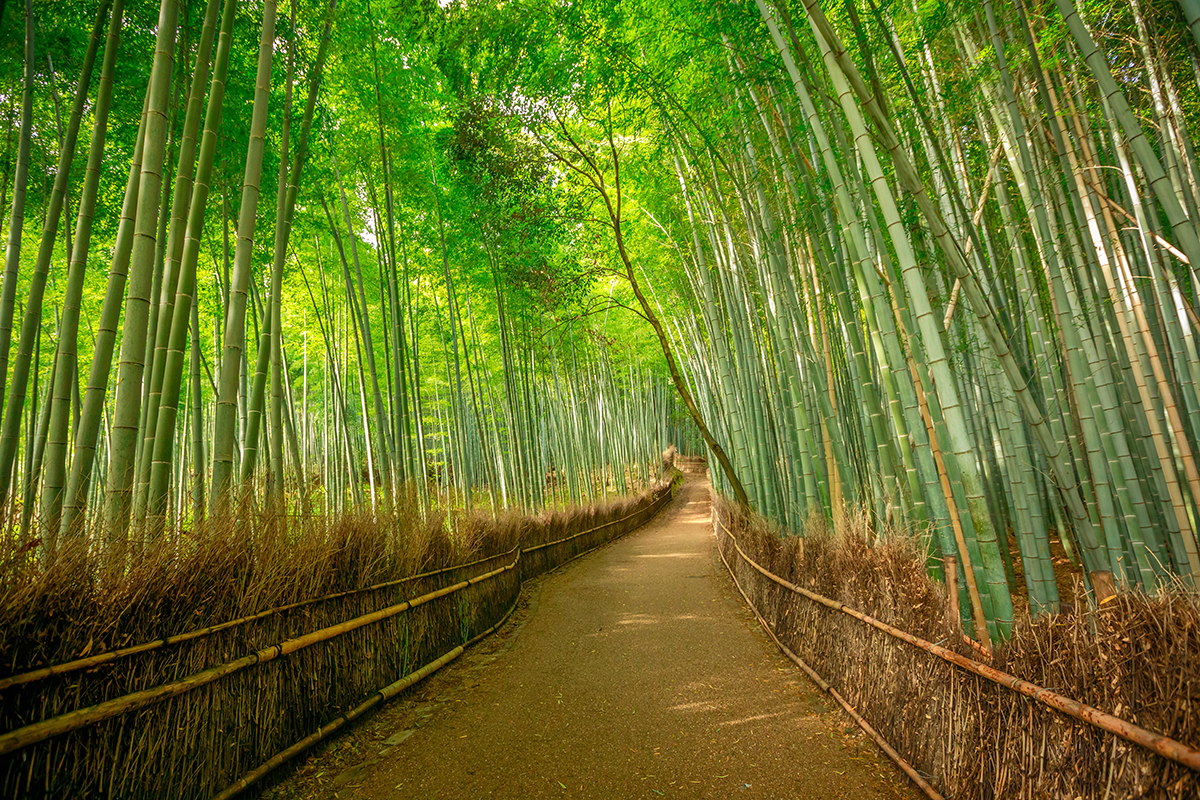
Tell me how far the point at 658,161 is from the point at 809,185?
2.82 m

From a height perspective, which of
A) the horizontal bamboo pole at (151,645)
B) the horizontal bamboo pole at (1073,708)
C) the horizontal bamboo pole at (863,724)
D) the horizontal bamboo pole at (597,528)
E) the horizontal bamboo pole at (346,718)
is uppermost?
the horizontal bamboo pole at (151,645)

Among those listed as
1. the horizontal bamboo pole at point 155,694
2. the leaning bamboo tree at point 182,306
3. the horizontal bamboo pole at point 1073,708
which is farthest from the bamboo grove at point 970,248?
the horizontal bamboo pole at point 155,694

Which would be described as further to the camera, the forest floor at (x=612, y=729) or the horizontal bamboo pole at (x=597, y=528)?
the horizontal bamboo pole at (x=597, y=528)

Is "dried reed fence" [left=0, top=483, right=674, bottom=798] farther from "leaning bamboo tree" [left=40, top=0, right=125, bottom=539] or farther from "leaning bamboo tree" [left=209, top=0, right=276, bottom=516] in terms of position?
"leaning bamboo tree" [left=40, top=0, right=125, bottom=539]

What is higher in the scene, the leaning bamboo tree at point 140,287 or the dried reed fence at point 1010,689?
the leaning bamboo tree at point 140,287

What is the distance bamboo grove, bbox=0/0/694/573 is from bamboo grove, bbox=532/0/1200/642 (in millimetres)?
1860

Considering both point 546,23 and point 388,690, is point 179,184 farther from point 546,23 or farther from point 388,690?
point 546,23

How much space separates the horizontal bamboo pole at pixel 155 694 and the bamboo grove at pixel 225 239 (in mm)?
374

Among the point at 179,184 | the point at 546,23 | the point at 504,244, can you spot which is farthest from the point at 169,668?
the point at 504,244

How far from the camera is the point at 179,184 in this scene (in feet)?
6.58

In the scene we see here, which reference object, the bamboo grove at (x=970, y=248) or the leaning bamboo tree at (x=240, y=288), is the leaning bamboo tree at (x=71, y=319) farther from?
the bamboo grove at (x=970, y=248)

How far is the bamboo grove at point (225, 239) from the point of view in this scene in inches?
72.9

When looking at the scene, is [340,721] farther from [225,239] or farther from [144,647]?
[225,239]

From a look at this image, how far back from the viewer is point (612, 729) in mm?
2438
